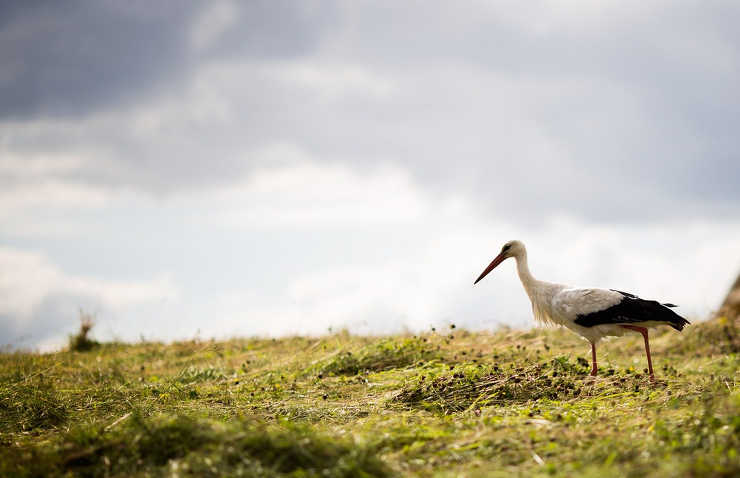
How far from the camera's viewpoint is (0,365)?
462 inches

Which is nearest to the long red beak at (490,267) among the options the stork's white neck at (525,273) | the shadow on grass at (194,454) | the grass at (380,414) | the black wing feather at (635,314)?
the stork's white neck at (525,273)

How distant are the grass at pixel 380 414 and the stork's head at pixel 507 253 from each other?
1.34 m

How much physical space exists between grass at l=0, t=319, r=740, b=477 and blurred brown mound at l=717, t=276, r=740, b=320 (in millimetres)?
1471

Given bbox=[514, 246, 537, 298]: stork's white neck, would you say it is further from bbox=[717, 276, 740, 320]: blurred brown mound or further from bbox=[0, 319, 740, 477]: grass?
bbox=[717, 276, 740, 320]: blurred brown mound

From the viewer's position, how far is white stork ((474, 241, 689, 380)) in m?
8.05

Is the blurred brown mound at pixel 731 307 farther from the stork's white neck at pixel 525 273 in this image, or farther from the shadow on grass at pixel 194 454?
the shadow on grass at pixel 194 454

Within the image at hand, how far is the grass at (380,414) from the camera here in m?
4.35

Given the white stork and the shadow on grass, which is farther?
the white stork

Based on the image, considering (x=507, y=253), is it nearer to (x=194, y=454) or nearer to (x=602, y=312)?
(x=602, y=312)

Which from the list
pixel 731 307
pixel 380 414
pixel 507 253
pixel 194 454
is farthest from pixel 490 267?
pixel 731 307

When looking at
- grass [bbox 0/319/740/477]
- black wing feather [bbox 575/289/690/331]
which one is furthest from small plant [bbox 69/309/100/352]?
black wing feather [bbox 575/289/690/331]

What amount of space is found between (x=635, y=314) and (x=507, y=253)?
7.27ft

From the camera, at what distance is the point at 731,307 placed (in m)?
13.7

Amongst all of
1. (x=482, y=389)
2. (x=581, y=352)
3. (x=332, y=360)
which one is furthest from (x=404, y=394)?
(x=581, y=352)
